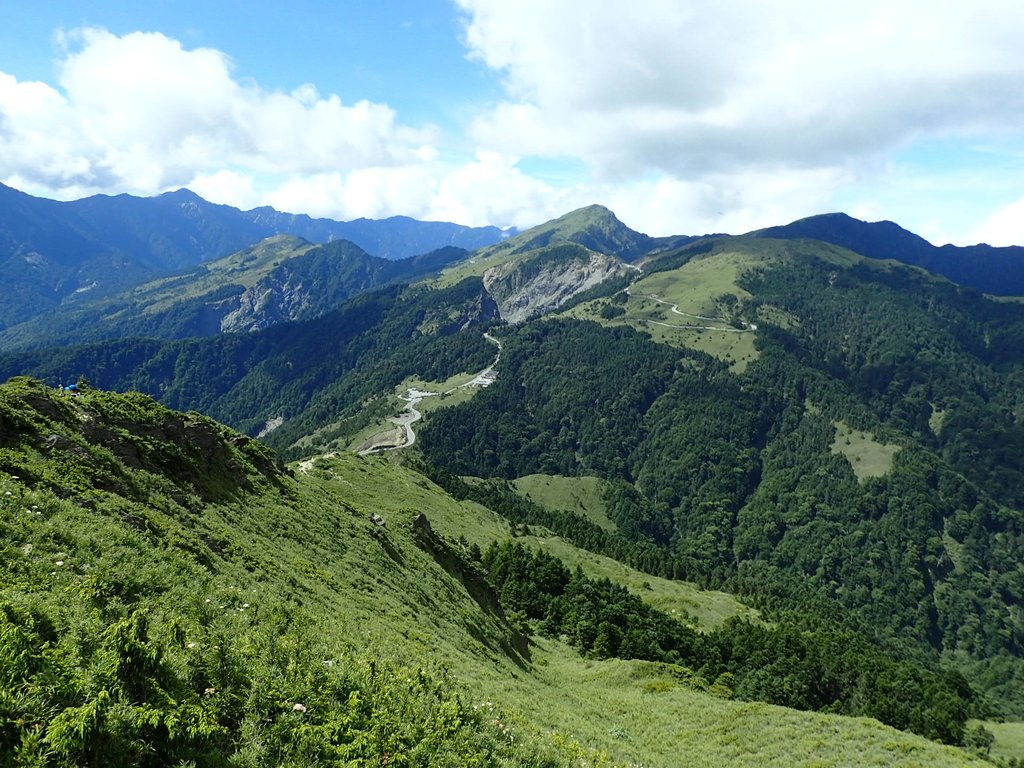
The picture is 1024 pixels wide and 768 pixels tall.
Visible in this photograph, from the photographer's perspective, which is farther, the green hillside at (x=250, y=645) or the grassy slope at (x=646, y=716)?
the grassy slope at (x=646, y=716)

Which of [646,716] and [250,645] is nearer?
[250,645]

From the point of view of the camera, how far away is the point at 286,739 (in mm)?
13828

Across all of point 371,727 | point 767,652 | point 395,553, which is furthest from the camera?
point 767,652

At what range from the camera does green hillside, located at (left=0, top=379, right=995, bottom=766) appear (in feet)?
38.7

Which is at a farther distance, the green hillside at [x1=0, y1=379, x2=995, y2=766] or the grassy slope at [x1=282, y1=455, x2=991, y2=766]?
the grassy slope at [x1=282, y1=455, x2=991, y2=766]

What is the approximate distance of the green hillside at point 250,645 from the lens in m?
11.8

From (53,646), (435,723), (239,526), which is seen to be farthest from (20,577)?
(239,526)

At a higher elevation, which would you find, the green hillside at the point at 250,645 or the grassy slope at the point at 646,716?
the green hillside at the point at 250,645

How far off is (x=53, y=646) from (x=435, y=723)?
10.8m

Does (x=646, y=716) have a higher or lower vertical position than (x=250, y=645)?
lower

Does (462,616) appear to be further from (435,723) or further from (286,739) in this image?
(286,739)

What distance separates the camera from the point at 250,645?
1781cm

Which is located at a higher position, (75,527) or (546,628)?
(75,527)

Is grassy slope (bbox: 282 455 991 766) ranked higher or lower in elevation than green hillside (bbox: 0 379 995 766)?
lower
